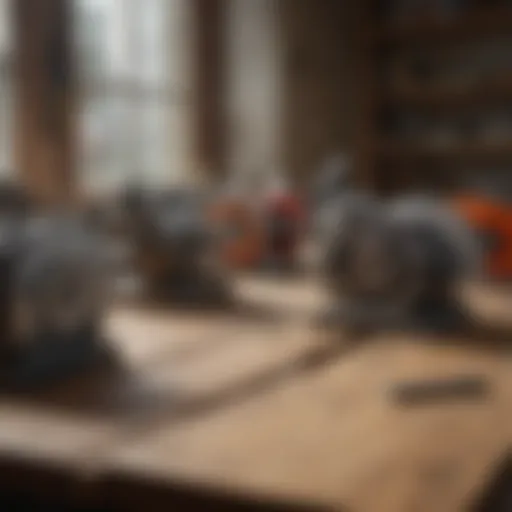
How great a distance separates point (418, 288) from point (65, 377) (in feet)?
1.54

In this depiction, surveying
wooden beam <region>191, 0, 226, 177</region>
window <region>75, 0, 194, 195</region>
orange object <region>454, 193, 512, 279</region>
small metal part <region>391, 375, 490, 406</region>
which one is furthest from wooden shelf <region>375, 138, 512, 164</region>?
small metal part <region>391, 375, 490, 406</region>

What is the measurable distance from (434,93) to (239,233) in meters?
2.06

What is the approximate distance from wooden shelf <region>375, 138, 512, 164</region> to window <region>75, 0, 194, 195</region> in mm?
905

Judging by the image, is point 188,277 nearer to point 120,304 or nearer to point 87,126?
point 120,304

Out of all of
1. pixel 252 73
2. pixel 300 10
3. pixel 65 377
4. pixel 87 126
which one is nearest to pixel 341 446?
pixel 65 377

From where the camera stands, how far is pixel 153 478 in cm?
67

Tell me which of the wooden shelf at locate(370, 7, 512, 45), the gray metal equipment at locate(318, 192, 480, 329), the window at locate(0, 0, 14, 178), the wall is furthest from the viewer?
the wall

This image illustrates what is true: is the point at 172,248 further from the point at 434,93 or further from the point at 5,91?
the point at 434,93

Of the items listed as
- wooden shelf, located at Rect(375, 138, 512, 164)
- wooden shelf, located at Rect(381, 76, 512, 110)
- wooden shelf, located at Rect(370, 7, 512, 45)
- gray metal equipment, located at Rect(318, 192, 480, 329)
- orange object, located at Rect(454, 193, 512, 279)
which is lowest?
wooden shelf, located at Rect(375, 138, 512, 164)

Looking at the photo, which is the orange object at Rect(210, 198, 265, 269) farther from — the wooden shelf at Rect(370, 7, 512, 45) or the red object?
the wooden shelf at Rect(370, 7, 512, 45)

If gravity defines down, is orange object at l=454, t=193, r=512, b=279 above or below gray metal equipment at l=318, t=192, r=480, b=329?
below

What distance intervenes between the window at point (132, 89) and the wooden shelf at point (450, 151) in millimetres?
905

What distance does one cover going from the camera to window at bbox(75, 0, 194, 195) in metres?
2.61

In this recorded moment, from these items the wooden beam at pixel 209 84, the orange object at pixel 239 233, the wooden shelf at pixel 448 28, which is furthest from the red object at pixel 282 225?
the wooden shelf at pixel 448 28
